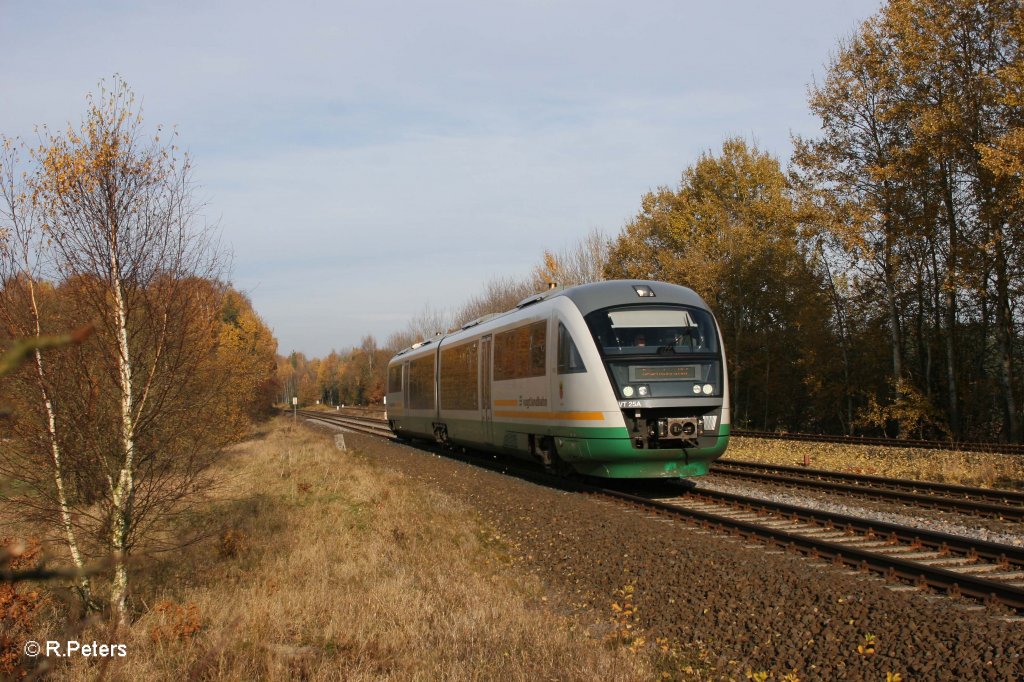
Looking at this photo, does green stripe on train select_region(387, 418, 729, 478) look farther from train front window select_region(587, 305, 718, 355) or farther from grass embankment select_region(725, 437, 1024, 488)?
grass embankment select_region(725, 437, 1024, 488)

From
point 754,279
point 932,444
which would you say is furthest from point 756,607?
point 754,279

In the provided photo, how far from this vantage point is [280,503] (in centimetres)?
1363

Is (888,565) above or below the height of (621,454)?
below

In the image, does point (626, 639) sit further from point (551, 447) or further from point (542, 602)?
point (551, 447)

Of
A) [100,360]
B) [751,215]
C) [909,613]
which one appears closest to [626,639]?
[909,613]

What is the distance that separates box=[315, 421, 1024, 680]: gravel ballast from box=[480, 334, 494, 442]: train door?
22.1 ft

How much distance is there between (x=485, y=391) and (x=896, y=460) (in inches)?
354

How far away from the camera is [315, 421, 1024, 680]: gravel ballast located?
17.6 ft

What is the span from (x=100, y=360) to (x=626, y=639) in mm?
5037

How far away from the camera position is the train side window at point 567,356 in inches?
501

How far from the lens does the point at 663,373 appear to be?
40.9 ft

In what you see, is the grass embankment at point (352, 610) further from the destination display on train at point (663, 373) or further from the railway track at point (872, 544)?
the destination display on train at point (663, 373)

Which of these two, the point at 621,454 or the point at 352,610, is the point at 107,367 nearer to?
the point at 352,610

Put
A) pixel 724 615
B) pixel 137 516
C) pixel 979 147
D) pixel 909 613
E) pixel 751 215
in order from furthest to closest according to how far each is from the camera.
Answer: pixel 751 215 → pixel 979 147 → pixel 137 516 → pixel 724 615 → pixel 909 613
